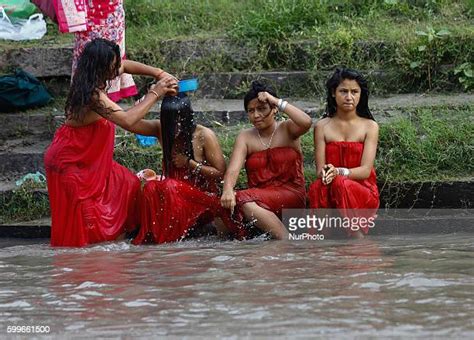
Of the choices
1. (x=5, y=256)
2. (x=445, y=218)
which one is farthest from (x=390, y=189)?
(x=5, y=256)

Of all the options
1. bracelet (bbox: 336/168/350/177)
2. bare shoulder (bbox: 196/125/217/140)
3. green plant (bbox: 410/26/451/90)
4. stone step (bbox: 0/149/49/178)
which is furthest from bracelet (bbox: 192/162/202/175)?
green plant (bbox: 410/26/451/90)

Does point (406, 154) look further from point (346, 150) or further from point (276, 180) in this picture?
point (276, 180)

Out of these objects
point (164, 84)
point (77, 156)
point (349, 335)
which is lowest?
point (349, 335)

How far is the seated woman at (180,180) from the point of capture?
259 inches

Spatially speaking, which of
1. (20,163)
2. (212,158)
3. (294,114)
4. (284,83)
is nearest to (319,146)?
(294,114)

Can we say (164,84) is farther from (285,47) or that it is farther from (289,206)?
(285,47)

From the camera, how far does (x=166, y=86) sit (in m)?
6.62

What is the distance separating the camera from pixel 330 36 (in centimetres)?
852

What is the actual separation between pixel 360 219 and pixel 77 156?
182 cm

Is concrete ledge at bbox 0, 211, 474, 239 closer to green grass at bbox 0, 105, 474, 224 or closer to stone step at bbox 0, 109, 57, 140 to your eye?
green grass at bbox 0, 105, 474, 224

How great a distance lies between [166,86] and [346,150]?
47.5 inches

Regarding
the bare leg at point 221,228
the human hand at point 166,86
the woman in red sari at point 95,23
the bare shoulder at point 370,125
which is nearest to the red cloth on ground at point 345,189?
the bare shoulder at point 370,125

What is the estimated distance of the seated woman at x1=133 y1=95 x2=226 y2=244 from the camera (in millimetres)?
6566

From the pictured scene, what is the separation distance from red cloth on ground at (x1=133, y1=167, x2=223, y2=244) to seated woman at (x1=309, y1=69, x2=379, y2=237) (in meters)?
0.69
